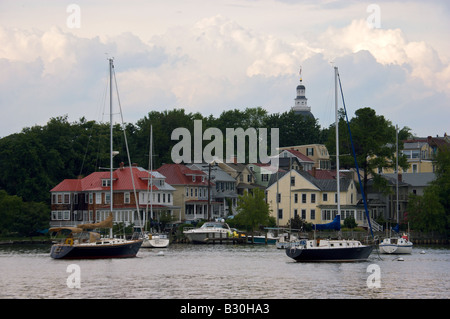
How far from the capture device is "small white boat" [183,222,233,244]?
325 ft

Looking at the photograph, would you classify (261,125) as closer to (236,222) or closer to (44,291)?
(236,222)

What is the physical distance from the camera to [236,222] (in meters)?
107

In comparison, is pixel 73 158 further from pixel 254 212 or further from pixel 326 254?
pixel 326 254

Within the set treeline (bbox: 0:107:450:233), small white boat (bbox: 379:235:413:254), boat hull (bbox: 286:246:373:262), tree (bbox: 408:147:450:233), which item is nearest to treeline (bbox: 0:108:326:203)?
treeline (bbox: 0:107:450:233)

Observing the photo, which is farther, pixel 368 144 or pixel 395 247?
pixel 368 144

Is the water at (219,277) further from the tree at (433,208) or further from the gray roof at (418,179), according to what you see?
the gray roof at (418,179)

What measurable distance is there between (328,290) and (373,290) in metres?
2.73

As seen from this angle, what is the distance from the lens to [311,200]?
114 m

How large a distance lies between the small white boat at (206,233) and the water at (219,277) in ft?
62.9

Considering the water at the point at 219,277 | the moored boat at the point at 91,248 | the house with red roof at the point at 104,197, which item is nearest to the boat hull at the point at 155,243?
the water at the point at 219,277

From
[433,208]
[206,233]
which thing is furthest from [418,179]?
[206,233]

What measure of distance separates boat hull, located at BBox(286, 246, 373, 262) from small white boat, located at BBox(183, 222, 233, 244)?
107 ft

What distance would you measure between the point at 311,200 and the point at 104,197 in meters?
27.7

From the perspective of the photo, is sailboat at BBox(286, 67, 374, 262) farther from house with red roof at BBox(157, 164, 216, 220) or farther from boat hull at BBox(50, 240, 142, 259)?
house with red roof at BBox(157, 164, 216, 220)
